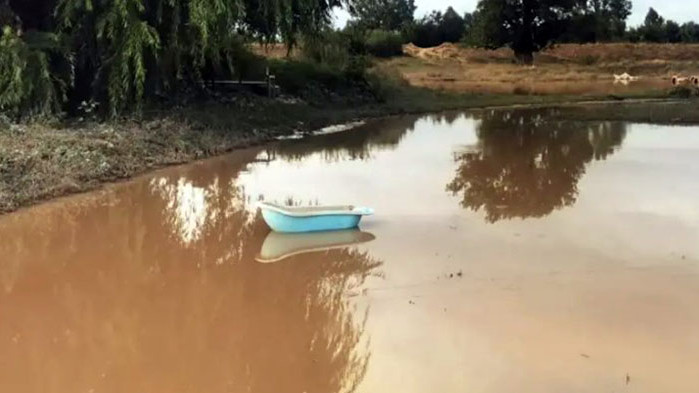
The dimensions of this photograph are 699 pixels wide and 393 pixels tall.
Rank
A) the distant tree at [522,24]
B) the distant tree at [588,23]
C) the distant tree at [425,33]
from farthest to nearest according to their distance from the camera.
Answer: the distant tree at [425,33] → the distant tree at [588,23] → the distant tree at [522,24]

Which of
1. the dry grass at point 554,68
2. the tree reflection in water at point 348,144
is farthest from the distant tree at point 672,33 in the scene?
the tree reflection in water at point 348,144

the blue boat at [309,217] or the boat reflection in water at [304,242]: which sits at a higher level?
the blue boat at [309,217]

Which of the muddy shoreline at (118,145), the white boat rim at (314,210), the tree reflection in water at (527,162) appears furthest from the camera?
the tree reflection in water at (527,162)

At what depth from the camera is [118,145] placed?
35.6 ft

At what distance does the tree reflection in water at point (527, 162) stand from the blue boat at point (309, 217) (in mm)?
1832

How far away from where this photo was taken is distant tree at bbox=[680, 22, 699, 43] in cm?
5720

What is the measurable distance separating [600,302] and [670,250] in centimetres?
188

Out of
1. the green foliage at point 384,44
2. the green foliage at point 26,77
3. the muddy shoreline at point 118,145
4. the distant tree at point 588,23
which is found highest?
the distant tree at point 588,23

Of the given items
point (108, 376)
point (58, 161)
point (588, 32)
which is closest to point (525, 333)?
point (108, 376)

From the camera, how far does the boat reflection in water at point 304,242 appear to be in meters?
6.98

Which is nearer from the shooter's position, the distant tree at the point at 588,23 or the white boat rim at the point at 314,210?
the white boat rim at the point at 314,210

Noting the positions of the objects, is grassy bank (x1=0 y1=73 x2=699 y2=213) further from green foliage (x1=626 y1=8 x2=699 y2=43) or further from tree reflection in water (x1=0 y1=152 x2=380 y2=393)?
green foliage (x1=626 y1=8 x2=699 y2=43)

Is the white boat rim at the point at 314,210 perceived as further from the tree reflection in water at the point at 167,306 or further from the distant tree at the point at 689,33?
the distant tree at the point at 689,33

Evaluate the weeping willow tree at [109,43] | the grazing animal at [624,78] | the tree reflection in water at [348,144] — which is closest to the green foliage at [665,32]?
the grazing animal at [624,78]
